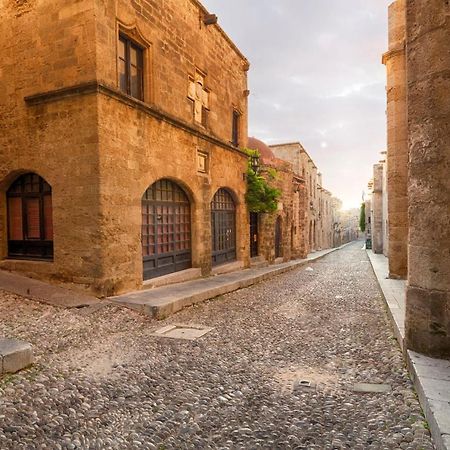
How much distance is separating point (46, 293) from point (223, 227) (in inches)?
269

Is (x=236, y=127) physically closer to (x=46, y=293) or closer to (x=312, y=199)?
(x=46, y=293)

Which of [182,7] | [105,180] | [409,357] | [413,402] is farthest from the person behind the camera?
[182,7]

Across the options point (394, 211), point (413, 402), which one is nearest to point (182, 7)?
point (394, 211)

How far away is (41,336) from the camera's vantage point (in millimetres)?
4543

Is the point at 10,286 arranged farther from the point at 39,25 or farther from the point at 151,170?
the point at 39,25

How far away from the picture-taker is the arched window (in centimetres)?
729

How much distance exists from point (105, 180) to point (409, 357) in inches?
220

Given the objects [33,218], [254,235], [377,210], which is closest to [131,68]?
[33,218]

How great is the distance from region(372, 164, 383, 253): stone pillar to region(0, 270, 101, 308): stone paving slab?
782 inches

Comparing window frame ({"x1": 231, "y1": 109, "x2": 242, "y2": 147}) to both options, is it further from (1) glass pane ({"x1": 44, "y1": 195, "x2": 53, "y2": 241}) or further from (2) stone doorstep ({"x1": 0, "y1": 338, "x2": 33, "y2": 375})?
(2) stone doorstep ({"x1": 0, "y1": 338, "x2": 33, "y2": 375})

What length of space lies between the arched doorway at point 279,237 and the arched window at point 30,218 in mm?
12094

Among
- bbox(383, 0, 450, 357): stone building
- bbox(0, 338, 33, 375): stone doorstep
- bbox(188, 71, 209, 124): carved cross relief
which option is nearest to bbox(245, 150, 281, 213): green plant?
bbox(188, 71, 209, 124): carved cross relief

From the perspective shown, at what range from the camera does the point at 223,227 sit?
12.2 meters

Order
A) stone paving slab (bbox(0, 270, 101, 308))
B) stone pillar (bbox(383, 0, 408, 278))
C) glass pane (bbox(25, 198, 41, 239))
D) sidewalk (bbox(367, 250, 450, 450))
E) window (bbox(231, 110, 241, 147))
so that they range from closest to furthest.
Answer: sidewalk (bbox(367, 250, 450, 450)), stone paving slab (bbox(0, 270, 101, 308)), glass pane (bbox(25, 198, 41, 239)), stone pillar (bbox(383, 0, 408, 278)), window (bbox(231, 110, 241, 147))
